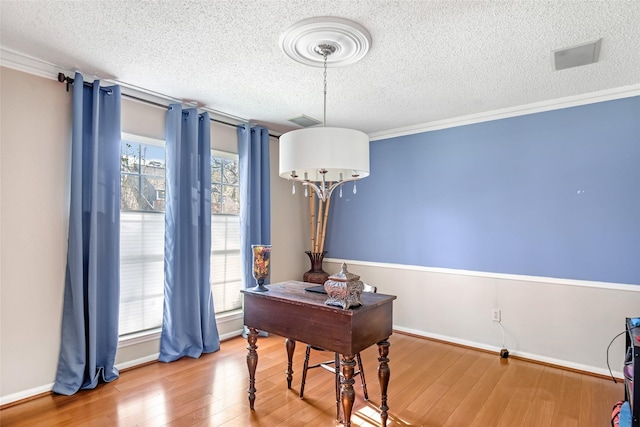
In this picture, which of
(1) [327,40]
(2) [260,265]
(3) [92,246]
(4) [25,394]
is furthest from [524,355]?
(4) [25,394]

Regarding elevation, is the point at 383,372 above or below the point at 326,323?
below

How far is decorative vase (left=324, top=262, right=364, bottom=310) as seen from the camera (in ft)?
6.41

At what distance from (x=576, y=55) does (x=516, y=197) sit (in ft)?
4.77

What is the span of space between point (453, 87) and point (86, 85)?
3.05 meters

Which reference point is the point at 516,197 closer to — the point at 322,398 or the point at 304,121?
the point at 304,121

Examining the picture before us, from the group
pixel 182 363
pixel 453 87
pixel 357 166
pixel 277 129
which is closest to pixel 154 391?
pixel 182 363

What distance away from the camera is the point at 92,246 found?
2.72 meters

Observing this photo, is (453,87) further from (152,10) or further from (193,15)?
(152,10)

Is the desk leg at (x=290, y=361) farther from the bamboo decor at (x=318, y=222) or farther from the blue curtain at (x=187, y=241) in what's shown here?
the bamboo decor at (x=318, y=222)

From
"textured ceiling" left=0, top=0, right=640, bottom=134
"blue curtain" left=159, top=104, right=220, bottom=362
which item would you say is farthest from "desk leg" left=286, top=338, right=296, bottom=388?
"textured ceiling" left=0, top=0, right=640, bottom=134

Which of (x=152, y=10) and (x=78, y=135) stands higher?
(x=152, y=10)

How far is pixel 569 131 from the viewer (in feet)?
10.7

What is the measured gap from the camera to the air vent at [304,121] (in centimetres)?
392

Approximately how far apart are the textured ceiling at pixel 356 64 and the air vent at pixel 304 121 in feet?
1.39
